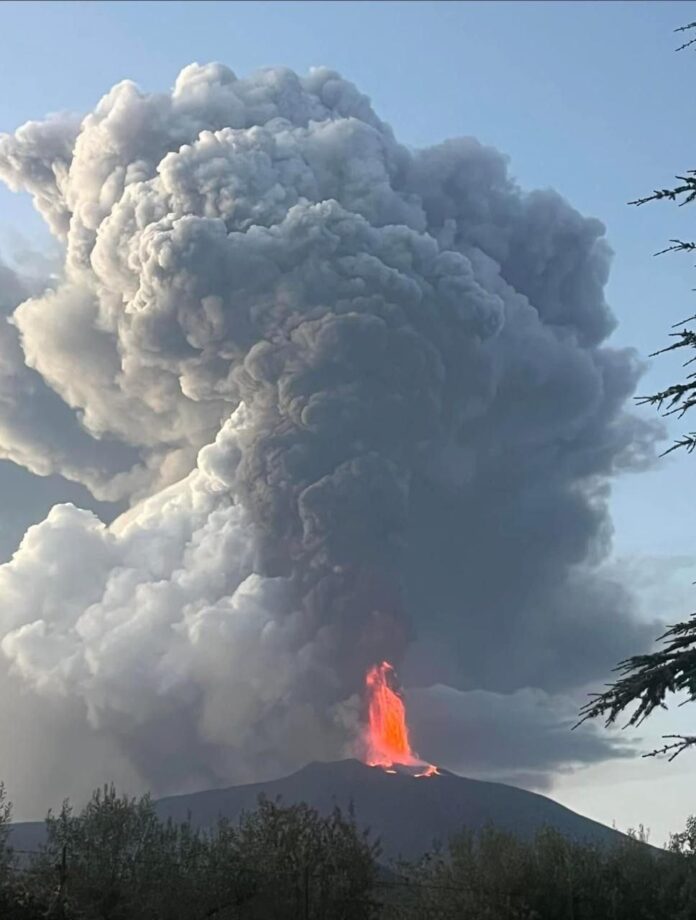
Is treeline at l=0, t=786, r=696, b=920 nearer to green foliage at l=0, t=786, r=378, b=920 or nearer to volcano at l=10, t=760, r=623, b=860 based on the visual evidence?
green foliage at l=0, t=786, r=378, b=920

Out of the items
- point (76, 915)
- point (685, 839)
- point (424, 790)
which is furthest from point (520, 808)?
point (76, 915)

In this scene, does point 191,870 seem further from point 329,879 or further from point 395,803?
point 395,803

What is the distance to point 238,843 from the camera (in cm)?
4156

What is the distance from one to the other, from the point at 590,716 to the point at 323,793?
461 feet

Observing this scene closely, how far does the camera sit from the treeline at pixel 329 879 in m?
36.4

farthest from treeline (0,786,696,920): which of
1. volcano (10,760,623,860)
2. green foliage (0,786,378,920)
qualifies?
volcano (10,760,623,860)

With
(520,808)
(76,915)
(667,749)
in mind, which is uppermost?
(520,808)

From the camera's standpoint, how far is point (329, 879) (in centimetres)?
3978

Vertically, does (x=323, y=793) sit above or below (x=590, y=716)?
above

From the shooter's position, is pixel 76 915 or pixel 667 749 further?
pixel 76 915

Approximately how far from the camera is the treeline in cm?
3641

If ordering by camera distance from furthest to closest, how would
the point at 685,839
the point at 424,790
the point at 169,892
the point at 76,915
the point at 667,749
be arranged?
the point at 424,790
the point at 685,839
the point at 169,892
the point at 76,915
the point at 667,749

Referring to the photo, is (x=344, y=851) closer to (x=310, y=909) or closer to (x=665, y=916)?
(x=310, y=909)

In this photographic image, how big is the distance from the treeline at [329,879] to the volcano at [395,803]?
3691 inches
